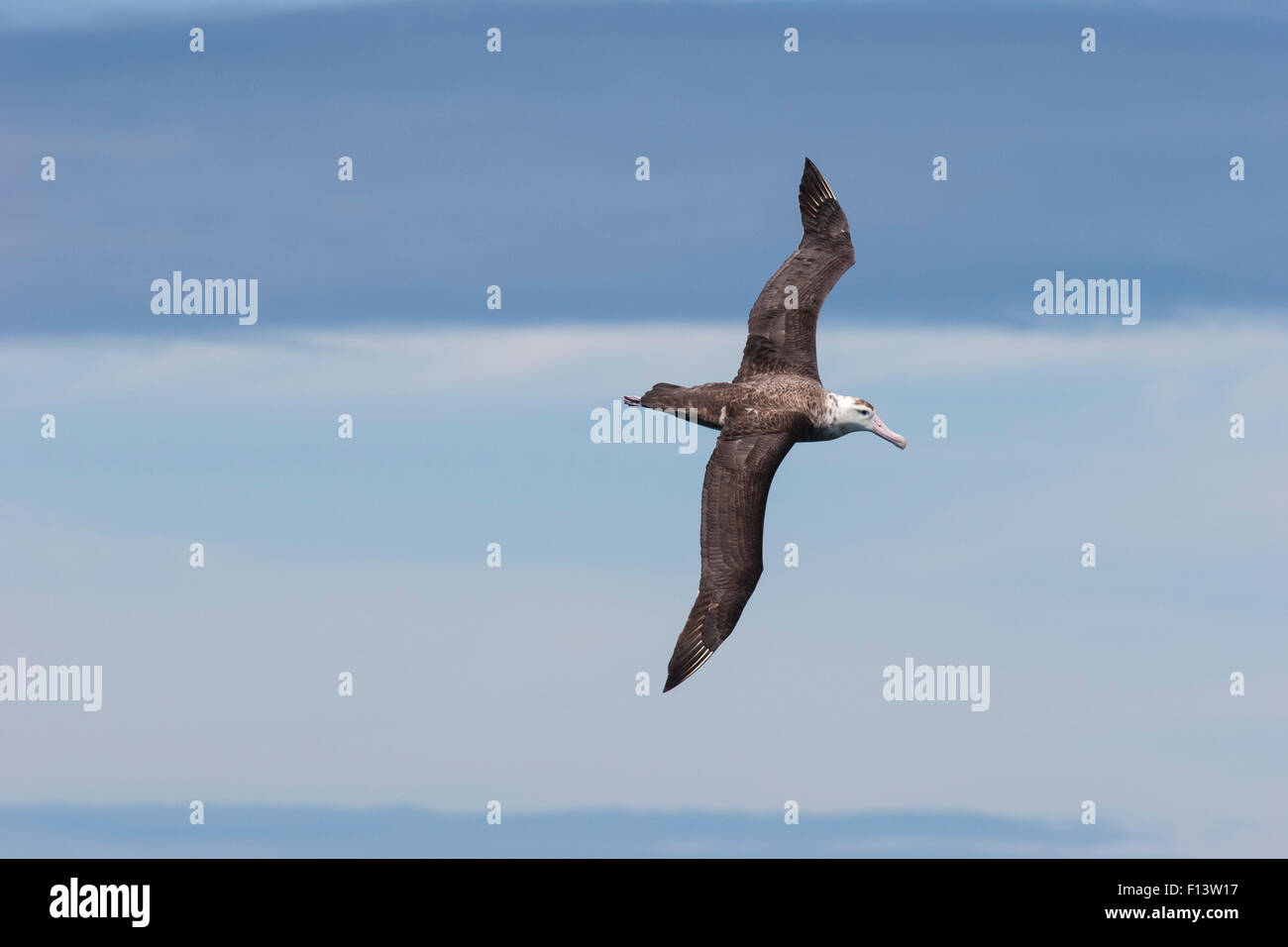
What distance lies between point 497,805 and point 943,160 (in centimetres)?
1593

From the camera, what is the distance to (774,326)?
1492 inches

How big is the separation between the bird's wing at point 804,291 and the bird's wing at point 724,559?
315 centimetres

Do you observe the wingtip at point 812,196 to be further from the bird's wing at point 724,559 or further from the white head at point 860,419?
the bird's wing at point 724,559

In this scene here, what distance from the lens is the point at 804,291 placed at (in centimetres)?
3838

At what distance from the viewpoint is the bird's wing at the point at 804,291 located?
3769cm

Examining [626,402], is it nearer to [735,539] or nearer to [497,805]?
[735,539]

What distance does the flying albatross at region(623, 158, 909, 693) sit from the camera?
3484 centimetres

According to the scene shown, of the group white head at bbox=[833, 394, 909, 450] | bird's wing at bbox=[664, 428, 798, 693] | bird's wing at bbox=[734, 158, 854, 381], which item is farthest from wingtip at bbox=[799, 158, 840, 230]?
bird's wing at bbox=[664, 428, 798, 693]

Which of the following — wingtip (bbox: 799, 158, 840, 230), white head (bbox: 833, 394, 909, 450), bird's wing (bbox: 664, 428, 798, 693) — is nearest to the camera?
bird's wing (bbox: 664, 428, 798, 693)

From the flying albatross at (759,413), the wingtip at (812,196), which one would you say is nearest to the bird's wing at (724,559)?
the flying albatross at (759,413)

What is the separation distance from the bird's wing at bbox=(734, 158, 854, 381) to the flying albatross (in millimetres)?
21

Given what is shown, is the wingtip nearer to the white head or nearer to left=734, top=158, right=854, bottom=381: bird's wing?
left=734, top=158, right=854, bottom=381: bird's wing

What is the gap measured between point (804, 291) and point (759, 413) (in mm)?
3745

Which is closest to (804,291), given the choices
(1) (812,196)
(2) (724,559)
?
(1) (812,196)
